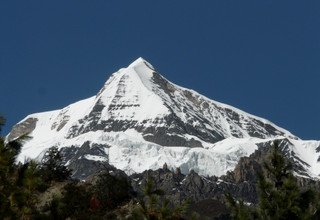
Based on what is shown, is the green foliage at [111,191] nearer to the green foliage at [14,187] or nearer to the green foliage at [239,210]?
the green foliage at [14,187]

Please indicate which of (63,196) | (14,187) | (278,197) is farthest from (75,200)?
(278,197)

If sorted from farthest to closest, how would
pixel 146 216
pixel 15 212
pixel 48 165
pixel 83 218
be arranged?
pixel 48 165 < pixel 83 218 < pixel 15 212 < pixel 146 216

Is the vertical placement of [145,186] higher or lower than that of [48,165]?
lower

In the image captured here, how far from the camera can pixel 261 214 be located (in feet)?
98.2

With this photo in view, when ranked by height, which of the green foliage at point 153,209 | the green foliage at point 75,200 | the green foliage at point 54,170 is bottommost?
the green foliage at point 153,209

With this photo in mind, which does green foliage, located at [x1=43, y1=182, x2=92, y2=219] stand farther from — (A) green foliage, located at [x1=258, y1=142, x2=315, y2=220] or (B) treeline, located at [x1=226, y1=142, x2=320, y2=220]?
(A) green foliage, located at [x1=258, y1=142, x2=315, y2=220]

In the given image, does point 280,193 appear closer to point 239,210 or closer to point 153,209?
point 239,210

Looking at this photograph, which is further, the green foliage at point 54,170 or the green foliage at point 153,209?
the green foliage at point 54,170

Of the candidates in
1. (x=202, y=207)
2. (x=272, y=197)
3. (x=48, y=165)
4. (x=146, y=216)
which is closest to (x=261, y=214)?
(x=272, y=197)

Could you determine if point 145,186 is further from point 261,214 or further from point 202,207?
point 202,207

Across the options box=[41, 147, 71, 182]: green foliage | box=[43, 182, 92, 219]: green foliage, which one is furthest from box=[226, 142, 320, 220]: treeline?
box=[41, 147, 71, 182]: green foliage

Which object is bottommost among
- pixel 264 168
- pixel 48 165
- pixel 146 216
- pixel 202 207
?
pixel 146 216

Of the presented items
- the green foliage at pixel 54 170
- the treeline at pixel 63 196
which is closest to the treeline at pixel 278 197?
the treeline at pixel 63 196

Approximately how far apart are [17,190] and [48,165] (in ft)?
69.7
